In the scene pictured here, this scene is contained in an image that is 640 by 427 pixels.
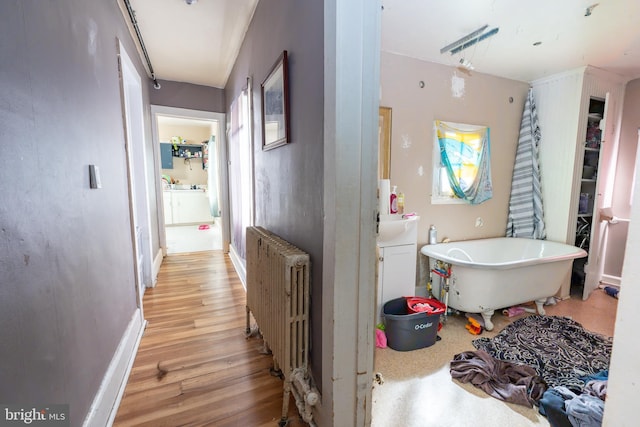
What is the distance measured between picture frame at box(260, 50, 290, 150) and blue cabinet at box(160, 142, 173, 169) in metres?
5.84

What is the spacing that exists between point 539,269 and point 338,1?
8.87 ft

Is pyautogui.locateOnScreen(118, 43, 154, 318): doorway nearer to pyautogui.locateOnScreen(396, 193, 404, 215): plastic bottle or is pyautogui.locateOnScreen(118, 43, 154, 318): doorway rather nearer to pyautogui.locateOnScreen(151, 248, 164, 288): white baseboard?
pyautogui.locateOnScreen(151, 248, 164, 288): white baseboard

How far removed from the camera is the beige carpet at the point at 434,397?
1421 millimetres

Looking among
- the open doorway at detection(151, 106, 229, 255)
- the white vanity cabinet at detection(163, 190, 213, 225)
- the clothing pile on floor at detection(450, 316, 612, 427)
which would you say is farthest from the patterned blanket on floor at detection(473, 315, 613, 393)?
the white vanity cabinet at detection(163, 190, 213, 225)

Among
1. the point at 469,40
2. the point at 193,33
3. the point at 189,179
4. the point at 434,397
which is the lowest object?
the point at 434,397

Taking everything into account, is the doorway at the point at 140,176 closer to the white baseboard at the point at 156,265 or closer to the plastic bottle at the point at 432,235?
the white baseboard at the point at 156,265

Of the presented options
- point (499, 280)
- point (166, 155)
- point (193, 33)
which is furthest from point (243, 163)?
point (166, 155)

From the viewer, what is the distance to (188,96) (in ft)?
12.9

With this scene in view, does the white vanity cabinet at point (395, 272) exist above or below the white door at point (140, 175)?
below

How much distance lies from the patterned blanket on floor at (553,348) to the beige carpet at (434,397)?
0.17 m

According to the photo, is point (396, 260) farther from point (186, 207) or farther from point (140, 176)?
point (186, 207)

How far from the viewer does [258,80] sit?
2.06 m

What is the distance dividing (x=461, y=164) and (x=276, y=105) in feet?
7.06

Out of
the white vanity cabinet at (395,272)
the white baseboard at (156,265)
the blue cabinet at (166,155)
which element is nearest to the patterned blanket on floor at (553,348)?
the white vanity cabinet at (395,272)
